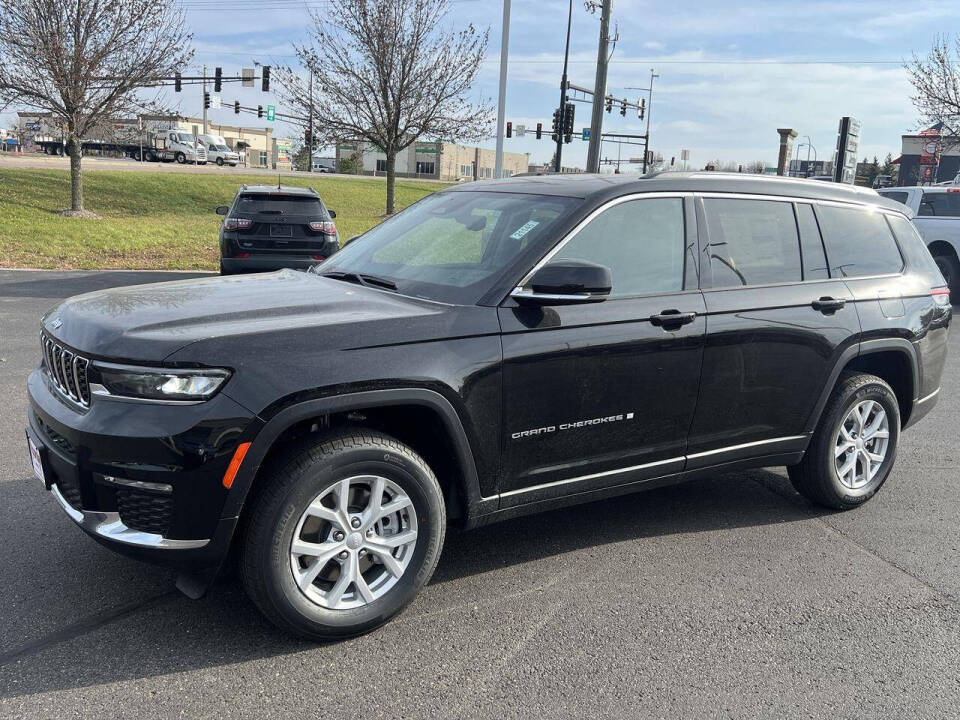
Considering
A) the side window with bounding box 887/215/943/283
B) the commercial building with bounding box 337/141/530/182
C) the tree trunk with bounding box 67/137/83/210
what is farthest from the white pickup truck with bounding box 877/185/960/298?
the commercial building with bounding box 337/141/530/182

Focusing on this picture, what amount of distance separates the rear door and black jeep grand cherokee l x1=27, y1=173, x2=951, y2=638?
1 cm

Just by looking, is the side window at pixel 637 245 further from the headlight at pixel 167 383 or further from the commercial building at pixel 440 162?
the commercial building at pixel 440 162

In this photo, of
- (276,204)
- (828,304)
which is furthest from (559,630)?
(276,204)

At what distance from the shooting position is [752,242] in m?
4.37

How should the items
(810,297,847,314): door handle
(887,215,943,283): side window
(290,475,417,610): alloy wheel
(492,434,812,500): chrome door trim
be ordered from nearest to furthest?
(290,475,417,610): alloy wheel
(492,434,812,500): chrome door trim
(810,297,847,314): door handle
(887,215,943,283): side window

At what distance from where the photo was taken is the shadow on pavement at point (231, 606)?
3.02m

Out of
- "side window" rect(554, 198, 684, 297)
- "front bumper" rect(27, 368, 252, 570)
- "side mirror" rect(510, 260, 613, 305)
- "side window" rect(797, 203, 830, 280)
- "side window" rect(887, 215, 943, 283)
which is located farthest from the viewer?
"side window" rect(887, 215, 943, 283)

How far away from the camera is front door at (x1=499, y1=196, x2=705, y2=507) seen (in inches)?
140

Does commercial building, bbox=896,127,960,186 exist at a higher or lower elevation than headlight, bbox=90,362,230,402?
higher

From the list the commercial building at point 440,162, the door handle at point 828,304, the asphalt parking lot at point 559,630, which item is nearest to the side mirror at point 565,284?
the asphalt parking lot at point 559,630

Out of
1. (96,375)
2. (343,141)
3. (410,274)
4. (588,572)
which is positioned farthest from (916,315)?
(343,141)

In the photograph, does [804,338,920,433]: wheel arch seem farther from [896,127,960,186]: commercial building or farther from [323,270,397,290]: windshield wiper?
[896,127,960,186]: commercial building

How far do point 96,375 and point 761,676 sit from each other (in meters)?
2.66

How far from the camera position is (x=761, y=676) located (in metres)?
3.13
